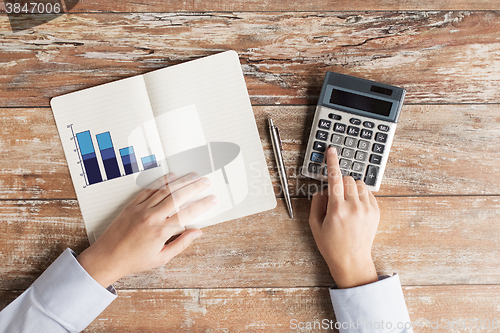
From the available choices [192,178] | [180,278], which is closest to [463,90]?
[192,178]

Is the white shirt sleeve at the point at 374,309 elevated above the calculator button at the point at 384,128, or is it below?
below

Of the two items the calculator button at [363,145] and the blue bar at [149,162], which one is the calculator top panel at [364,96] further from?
the blue bar at [149,162]

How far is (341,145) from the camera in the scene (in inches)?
22.3

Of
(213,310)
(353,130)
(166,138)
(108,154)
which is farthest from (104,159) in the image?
(353,130)

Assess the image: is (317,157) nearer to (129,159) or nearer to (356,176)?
(356,176)

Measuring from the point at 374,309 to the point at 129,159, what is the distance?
49 centimetres

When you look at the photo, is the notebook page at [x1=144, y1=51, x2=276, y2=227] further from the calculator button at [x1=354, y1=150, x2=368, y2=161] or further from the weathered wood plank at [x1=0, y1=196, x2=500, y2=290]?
the calculator button at [x1=354, y1=150, x2=368, y2=161]

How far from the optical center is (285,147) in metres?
0.59

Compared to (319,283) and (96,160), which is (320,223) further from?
(96,160)

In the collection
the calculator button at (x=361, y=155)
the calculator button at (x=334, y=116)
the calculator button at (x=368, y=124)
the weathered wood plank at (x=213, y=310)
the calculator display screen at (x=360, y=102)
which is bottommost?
the weathered wood plank at (x=213, y=310)

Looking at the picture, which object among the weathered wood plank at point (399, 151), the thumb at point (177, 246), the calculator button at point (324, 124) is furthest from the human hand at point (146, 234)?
the calculator button at point (324, 124)

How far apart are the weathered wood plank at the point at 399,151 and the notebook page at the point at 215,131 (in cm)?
3

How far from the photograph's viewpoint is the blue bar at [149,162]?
58cm

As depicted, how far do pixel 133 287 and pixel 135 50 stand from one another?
0.43 meters
